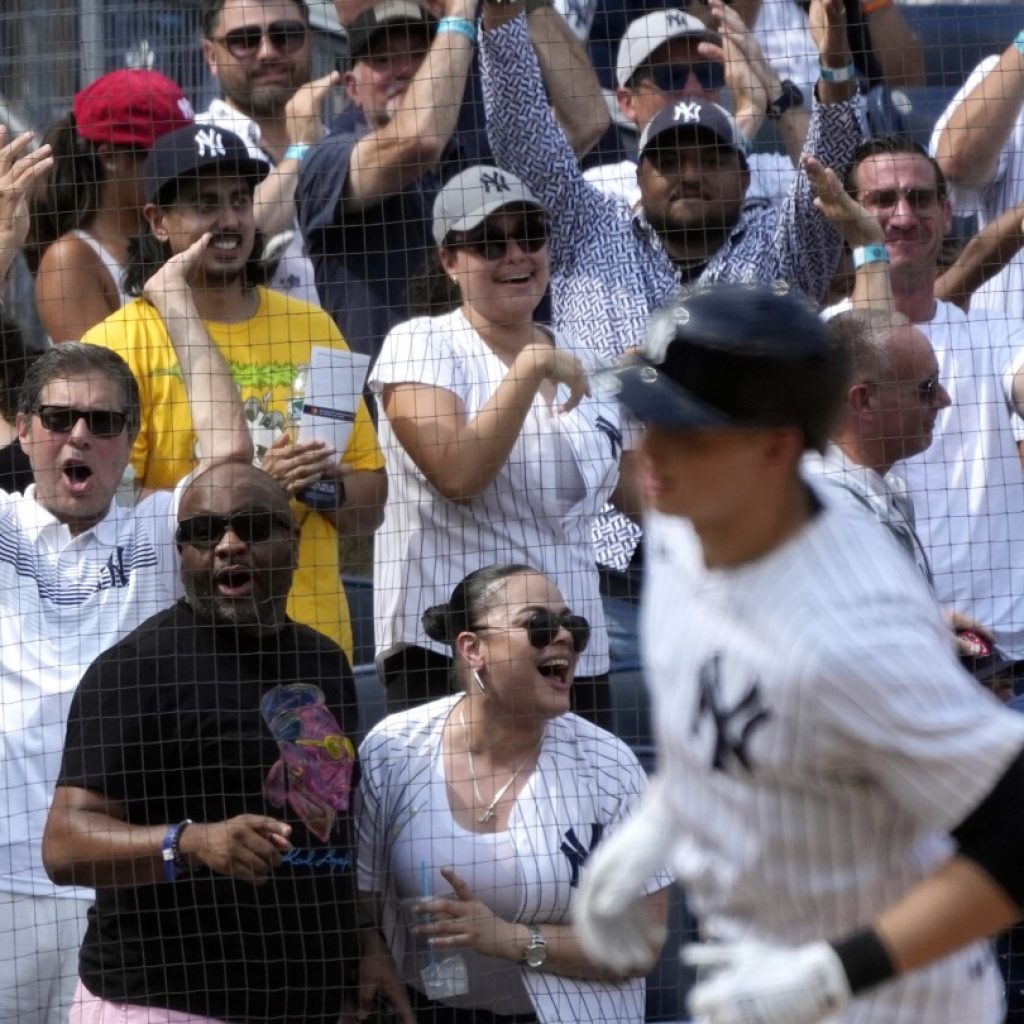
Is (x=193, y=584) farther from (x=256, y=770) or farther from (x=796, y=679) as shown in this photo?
(x=796, y=679)

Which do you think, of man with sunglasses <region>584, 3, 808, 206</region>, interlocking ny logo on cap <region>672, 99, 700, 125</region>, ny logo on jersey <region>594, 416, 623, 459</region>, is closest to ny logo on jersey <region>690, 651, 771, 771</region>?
ny logo on jersey <region>594, 416, 623, 459</region>

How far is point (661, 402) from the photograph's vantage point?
2254 millimetres

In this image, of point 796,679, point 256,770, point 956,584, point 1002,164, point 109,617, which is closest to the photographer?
point 796,679

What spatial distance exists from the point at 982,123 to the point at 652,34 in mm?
1032

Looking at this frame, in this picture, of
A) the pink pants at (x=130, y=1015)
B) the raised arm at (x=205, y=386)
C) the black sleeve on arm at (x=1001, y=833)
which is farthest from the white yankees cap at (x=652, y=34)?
the black sleeve on arm at (x=1001, y=833)

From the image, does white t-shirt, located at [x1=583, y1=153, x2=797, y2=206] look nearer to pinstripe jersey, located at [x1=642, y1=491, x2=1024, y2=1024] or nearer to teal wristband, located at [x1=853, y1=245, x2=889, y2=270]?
teal wristband, located at [x1=853, y1=245, x2=889, y2=270]

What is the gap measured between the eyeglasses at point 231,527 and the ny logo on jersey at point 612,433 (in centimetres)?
93

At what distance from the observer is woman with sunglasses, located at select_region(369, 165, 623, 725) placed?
460 centimetres

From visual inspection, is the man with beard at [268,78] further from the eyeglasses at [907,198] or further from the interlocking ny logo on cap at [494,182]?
the eyeglasses at [907,198]

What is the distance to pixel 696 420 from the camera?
88.0 inches

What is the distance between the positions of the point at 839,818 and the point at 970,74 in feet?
13.0

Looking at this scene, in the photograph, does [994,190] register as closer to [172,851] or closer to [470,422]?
[470,422]

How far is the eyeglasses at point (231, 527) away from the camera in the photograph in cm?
435

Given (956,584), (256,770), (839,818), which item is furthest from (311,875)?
(839,818)
